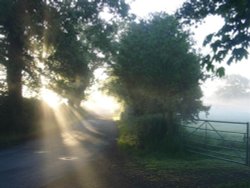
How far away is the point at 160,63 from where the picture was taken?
23.5 metres

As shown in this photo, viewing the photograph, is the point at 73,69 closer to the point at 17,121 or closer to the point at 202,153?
the point at 17,121

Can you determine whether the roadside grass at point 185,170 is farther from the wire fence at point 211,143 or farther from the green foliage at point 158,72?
the green foliage at point 158,72

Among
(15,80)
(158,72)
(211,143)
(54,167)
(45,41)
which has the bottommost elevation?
(54,167)

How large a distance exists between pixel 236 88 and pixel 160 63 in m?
165

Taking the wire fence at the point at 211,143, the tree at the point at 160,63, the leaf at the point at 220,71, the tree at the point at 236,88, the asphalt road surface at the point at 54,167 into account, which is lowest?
the asphalt road surface at the point at 54,167

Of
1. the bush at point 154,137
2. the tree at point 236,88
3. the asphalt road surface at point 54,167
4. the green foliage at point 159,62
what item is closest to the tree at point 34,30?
the green foliage at point 159,62

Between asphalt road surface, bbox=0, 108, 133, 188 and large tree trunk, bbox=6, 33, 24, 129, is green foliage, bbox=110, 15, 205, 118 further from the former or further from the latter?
large tree trunk, bbox=6, 33, 24, 129

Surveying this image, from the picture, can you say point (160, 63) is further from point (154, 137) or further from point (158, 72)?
point (154, 137)

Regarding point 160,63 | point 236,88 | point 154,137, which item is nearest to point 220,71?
point 154,137

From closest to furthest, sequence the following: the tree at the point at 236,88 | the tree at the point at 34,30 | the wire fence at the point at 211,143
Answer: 1. the wire fence at the point at 211,143
2. the tree at the point at 34,30
3. the tree at the point at 236,88

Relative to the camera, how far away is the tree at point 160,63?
2336 cm

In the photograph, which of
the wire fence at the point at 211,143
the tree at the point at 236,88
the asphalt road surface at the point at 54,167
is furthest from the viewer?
the tree at the point at 236,88

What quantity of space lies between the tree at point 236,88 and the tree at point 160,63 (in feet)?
520

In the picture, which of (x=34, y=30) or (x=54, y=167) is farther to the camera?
(x=34, y=30)
